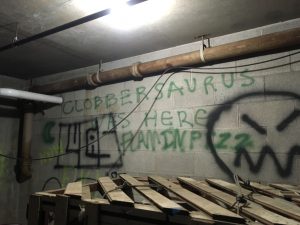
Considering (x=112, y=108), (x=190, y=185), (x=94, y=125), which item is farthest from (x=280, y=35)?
(x=94, y=125)

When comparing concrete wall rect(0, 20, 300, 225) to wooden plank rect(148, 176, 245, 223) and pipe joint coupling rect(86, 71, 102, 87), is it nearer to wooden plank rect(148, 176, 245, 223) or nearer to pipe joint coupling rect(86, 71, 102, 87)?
pipe joint coupling rect(86, 71, 102, 87)

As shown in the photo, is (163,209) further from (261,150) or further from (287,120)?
(287,120)

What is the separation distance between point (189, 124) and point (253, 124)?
2.42 ft

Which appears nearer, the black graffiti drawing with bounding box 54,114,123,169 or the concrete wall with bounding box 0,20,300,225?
the concrete wall with bounding box 0,20,300,225

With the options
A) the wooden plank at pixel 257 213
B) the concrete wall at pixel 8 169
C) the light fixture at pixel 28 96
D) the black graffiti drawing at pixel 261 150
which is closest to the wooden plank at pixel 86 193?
the wooden plank at pixel 257 213

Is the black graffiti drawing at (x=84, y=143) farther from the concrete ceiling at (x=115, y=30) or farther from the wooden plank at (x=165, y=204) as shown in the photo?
the wooden plank at (x=165, y=204)

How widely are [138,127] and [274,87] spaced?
175 centimetres

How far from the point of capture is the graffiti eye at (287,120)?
2.60 m

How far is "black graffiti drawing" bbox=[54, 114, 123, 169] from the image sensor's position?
3.93 metres

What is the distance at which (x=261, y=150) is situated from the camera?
8.98 feet

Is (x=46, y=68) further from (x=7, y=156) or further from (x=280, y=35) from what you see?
(x=280, y=35)

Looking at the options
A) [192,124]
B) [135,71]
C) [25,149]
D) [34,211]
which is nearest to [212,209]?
[34,211]

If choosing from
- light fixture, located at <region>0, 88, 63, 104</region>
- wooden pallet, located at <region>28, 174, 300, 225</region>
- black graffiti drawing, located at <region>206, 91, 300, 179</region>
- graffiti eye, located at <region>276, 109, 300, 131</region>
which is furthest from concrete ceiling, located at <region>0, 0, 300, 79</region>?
wooden pallet, located at <region>28, 174, 300, 225</region>

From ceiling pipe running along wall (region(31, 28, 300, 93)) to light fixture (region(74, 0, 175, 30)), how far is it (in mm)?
642
